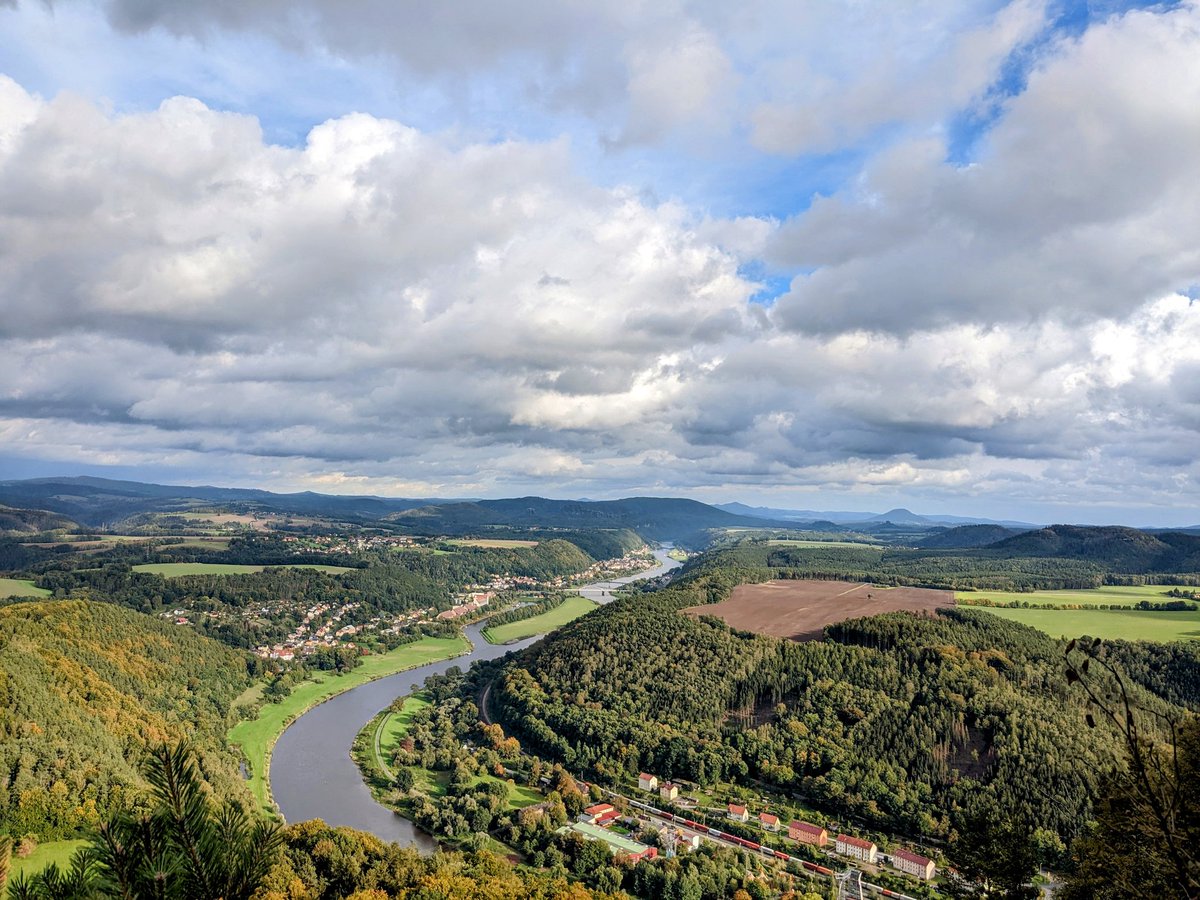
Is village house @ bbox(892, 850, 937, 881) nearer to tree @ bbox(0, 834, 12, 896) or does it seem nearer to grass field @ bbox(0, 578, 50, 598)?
tree @ bbox(0, 834, 12, 896)

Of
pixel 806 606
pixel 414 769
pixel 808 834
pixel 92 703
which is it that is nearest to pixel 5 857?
pixel 808 834

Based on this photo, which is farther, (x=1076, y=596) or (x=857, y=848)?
(x=1076, y=596)

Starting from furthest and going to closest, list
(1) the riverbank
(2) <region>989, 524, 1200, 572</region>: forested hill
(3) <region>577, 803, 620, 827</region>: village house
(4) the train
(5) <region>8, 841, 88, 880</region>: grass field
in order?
(2) <region>989, 524, 1200, 572</region>: forested hill
(1) the riverbank
(3) <region>577, 803, 620, 827</region>: village house
(4) the train
(5) <region>8, 841, 88, 880</region>: grass field

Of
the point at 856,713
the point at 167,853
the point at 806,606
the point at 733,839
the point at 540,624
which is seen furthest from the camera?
the point at 540,624

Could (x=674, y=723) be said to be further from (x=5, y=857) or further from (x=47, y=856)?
(x=5, y=857)

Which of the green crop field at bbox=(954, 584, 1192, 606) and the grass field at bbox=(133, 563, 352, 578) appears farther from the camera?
the grass field at bbox=(133, 563, 352, 578)

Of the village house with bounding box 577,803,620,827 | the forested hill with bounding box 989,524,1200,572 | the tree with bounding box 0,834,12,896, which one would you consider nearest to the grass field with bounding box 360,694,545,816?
the village house with bounding box 577,803,620,827
